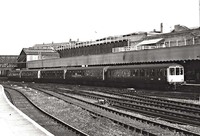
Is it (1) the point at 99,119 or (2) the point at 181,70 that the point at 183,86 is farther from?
(1) the point at 99,119

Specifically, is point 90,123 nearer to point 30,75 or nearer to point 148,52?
point 148,52

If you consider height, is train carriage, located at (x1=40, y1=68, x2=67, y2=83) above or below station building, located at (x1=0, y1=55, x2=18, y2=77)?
below

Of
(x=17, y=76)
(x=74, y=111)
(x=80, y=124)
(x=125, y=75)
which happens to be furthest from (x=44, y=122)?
(x=17, y=76)

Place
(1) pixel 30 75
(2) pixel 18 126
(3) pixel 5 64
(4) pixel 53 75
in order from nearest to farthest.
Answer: (2) pixel 18 126
(4) pixel 53 75
(1) pixel 30 75
(3) pixel 5 64

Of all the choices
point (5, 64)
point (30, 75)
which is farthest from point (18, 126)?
point (5, 64)

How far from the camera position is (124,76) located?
1481 inches

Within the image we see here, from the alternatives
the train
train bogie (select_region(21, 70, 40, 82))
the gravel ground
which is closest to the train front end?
the train

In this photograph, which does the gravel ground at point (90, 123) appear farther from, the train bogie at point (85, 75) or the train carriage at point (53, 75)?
the train carriage at point (53, 75)

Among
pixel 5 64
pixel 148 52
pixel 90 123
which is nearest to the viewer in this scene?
pixel 90 123

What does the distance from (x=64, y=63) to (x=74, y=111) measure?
1898 inches

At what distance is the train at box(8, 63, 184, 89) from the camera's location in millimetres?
31803

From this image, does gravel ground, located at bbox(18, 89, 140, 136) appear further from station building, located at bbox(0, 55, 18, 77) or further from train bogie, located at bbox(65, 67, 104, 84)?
station building, located at bbox(0, 55, 18, 77)

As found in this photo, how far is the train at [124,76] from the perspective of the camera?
31.8 m

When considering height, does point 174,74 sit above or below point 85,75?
above
